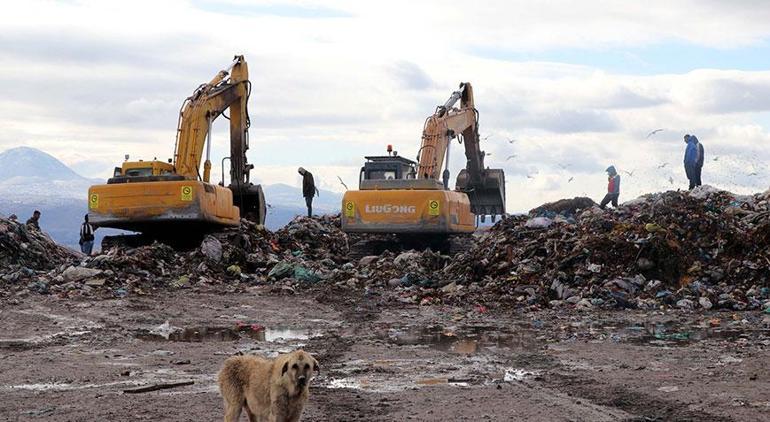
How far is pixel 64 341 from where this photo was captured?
12.5 meters

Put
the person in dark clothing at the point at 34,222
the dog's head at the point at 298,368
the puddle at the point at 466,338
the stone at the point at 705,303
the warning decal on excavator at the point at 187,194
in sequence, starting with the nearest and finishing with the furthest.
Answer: the dog's head at the point at 298,368, the puddle at the point at 466,338, the stone at the point at 705,303, the warning decal on excavator at the point at 187,194, the person in dark clothing at the point at 34,222

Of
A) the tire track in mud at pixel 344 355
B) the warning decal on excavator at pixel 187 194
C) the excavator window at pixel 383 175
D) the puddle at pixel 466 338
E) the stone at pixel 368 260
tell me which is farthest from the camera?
the excavator window at pixel 383 175

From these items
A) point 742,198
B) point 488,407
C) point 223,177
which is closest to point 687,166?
point 742,198

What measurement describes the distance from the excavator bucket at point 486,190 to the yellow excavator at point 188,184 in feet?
21.2

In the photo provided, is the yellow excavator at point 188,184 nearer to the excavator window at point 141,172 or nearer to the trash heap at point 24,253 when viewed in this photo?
the excavator window at point 141,172

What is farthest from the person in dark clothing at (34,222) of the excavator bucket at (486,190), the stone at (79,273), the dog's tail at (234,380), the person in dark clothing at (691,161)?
the dog's tail at (234,380)

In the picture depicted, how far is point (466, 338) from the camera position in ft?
42.6

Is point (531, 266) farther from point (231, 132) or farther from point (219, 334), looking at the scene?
point (231, 132)

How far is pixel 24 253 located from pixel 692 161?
47.9ft

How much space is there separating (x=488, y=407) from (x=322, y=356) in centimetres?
339

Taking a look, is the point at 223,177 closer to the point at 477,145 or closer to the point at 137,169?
the point at 137,169

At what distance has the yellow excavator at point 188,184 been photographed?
2078cm

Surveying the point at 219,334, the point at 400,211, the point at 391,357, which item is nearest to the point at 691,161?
the point at 400,211

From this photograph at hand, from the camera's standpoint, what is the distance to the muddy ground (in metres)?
8.11
